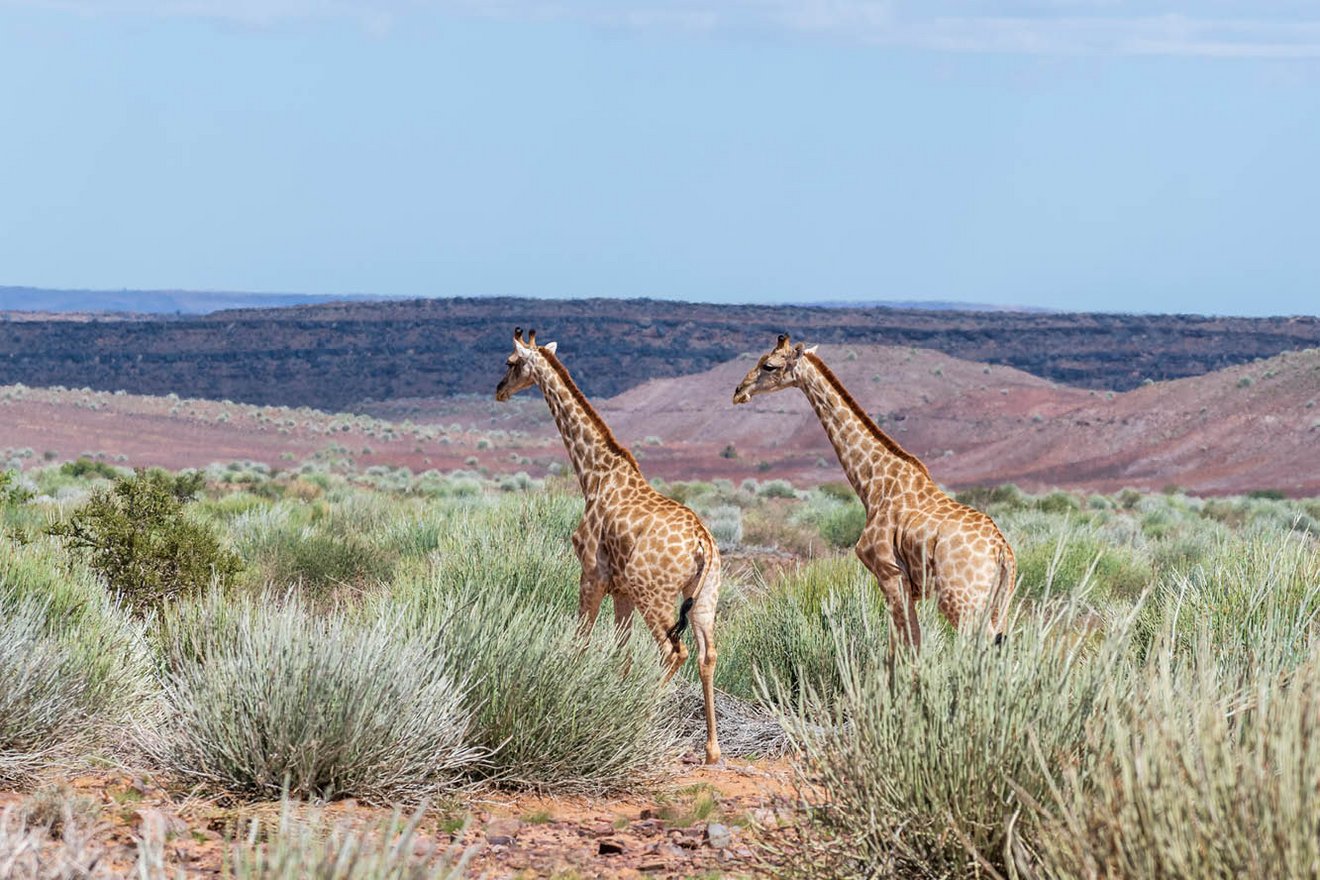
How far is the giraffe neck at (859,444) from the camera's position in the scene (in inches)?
300

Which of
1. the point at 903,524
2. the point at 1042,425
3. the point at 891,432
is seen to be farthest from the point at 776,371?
the point at 891,432

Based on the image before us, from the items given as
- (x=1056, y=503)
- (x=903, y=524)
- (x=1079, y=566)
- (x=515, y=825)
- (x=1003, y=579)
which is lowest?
(x=1056, y=503)

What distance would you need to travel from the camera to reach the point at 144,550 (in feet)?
34.4

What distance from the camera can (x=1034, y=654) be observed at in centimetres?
505

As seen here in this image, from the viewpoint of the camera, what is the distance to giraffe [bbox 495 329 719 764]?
7.36 meters

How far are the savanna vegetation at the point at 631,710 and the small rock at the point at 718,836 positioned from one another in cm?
56

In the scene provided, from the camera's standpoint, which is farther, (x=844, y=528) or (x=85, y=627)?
(x=844, y=528)

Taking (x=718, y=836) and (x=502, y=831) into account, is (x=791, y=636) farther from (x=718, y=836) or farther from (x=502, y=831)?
(x=502, y=831)

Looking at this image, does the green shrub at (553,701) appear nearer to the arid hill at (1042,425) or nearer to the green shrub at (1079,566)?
the green shrub at (1079,566)

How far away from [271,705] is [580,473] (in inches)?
89.8

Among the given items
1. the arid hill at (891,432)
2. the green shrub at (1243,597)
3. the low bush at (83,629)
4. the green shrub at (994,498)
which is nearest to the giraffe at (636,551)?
the low bush at (83,629)

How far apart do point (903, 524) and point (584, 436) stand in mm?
1697

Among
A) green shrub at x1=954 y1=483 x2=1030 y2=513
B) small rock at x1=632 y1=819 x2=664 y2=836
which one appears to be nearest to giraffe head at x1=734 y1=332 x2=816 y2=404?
small rock at x1=632 y1=819 x2=664 y2=836

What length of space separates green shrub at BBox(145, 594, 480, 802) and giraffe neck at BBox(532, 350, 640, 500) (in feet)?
5.32
